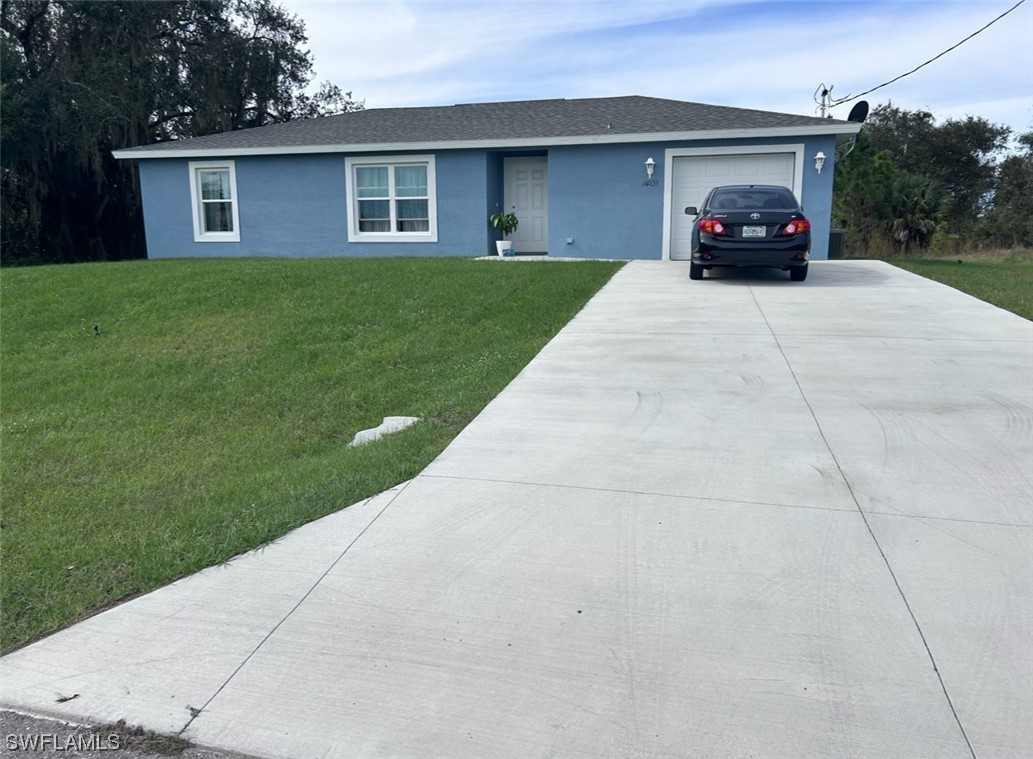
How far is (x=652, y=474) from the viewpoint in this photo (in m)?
4.69

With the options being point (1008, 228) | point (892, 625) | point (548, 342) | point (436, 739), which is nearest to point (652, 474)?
point (892, 625)

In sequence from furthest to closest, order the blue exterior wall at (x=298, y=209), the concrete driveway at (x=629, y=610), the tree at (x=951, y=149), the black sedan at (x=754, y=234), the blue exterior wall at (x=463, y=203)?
the tree at (x=951, y=149) → the blue exterior wall at (x=298, y=209) → the blue exterior wall at (x=463, y=203) → the black sedan at (x=754, y=234) → the concrete driveway at (x=629, y=610)

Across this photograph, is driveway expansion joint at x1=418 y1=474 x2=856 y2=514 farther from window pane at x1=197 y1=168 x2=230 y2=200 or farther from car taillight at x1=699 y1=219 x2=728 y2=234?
window pane at x1=197 y1=168 x2=230 y2=200

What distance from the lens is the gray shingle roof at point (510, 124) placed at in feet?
52.3

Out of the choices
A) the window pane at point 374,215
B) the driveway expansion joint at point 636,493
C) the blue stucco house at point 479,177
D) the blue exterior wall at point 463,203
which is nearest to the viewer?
the driveway expansion joint at point 636,493

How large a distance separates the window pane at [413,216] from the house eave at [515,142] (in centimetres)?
119

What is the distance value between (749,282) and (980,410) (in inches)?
275

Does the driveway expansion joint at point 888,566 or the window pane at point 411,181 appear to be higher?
the window pane at point 411,181

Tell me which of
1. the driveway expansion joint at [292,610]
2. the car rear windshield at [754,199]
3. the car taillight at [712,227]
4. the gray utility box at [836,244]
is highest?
the car rear windshield at [754,199]

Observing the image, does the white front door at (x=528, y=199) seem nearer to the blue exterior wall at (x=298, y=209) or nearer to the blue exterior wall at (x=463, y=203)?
the blue exterior wall at (x=463, y=203)

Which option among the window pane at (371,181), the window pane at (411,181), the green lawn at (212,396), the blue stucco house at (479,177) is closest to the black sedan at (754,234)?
the green lawn at (212,396)

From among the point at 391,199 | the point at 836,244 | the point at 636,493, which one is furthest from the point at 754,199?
the point at 636,493

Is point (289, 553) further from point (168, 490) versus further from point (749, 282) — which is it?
point (749, 282)

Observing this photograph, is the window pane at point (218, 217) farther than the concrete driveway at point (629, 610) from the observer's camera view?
Yes
